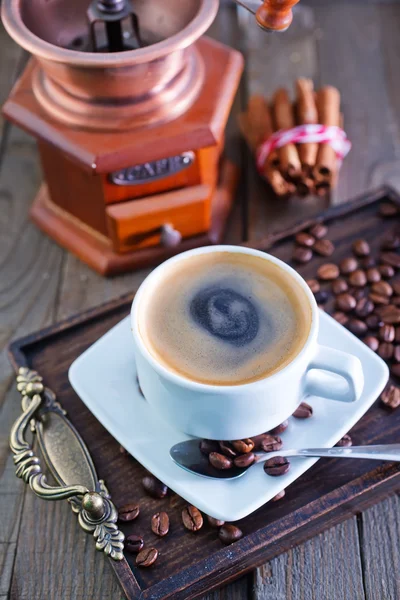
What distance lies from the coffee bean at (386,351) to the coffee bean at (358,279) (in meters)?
0.13

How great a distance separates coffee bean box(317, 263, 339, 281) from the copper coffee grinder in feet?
0.77

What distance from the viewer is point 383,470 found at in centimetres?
97

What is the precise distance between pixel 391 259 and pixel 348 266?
8cm

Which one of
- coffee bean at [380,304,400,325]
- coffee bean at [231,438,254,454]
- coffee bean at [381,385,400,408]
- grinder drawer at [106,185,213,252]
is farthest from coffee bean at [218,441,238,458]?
grinder drawer at [106,185,213,252]

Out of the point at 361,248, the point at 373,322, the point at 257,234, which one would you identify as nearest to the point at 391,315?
the point at 373,322

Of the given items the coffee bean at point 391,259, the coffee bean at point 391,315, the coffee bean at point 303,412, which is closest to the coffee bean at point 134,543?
the coffee bean at point 303,412

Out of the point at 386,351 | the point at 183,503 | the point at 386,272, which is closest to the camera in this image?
the point at 183,503

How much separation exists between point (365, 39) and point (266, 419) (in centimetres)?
116

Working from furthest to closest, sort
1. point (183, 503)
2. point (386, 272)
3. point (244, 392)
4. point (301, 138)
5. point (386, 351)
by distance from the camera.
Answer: point (301, 138) < point (386, 272) < point (386, 351) < point (183, 503) < point (244, 392)

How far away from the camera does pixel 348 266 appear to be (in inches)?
48.1

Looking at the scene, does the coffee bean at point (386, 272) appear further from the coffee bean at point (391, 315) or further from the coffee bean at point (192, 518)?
the coffee bean at point (192, 518)

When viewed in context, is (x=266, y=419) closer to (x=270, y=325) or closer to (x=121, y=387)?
(x=270, y=325)

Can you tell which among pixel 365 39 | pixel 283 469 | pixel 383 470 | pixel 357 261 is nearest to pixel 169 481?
pixel 283 469

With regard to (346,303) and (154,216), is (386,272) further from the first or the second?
(154,216)
